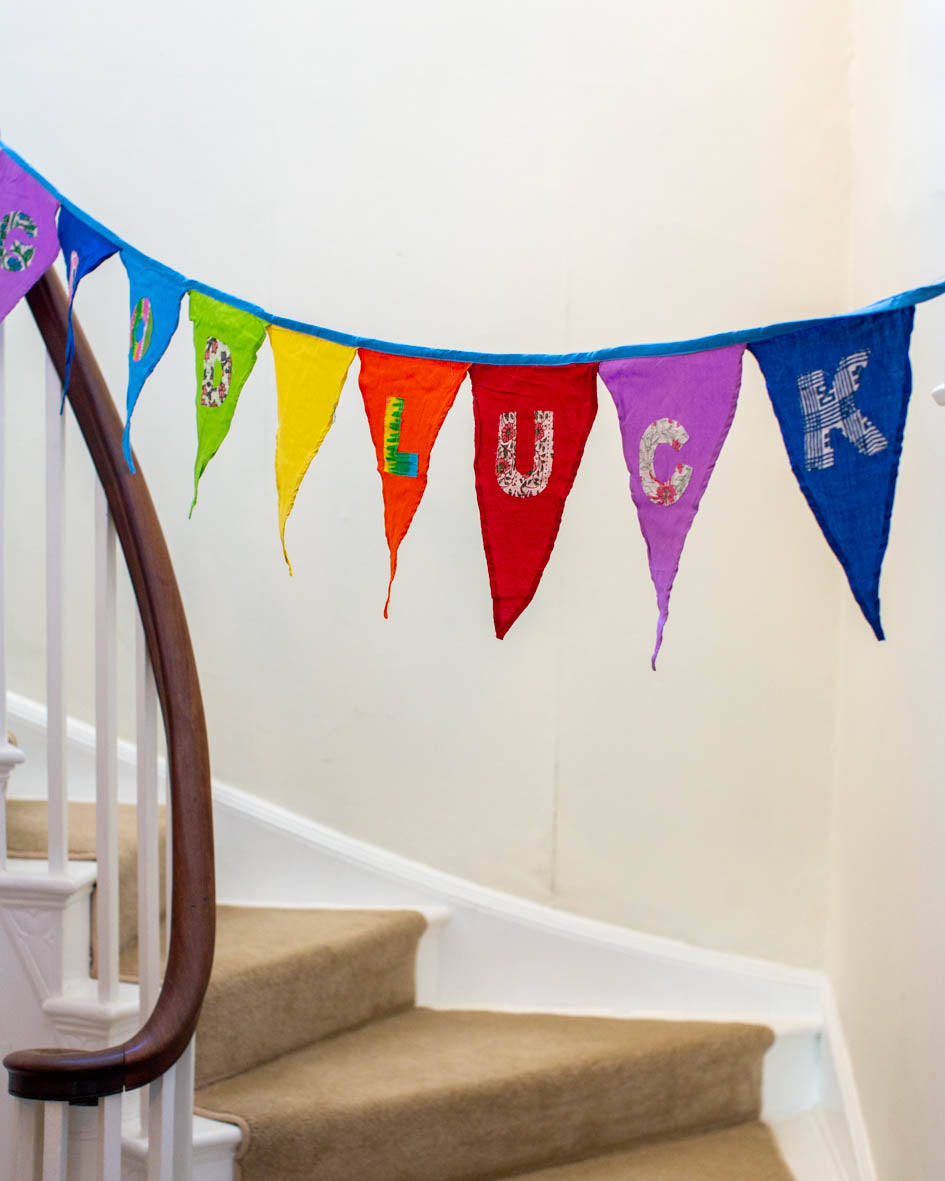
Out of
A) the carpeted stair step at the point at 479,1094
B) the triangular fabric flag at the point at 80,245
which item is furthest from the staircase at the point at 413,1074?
the triangular fabric flag at the point at 80,245

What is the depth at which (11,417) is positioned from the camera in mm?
2266

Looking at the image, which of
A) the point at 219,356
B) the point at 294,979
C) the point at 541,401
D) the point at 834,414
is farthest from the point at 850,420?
the point at 294,979

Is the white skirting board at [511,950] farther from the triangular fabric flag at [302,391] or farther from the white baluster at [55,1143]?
the triangular fabric flag at [302,391]

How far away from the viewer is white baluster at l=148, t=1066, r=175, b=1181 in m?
1.25

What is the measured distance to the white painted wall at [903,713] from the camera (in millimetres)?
1334

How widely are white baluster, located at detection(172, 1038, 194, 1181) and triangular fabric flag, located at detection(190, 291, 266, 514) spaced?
30.3 inches

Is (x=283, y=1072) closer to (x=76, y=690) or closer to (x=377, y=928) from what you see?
(x=377, y=928)

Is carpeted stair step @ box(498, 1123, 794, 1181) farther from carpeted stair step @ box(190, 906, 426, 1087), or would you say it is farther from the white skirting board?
carpeted stair step @ box(190, 906, 426, 1087)

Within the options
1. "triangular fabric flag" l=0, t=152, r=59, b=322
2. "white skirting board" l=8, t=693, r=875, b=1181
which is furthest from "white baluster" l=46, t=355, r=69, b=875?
"white skirting board" l=8, t=693, r=875, b=1181

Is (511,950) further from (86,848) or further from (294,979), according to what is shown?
(86,848)

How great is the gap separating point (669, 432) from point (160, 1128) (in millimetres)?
1010

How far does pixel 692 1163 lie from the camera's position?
177cm

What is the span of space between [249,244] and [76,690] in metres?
1.02

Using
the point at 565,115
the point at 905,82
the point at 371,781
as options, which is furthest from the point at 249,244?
the point at 905,82
